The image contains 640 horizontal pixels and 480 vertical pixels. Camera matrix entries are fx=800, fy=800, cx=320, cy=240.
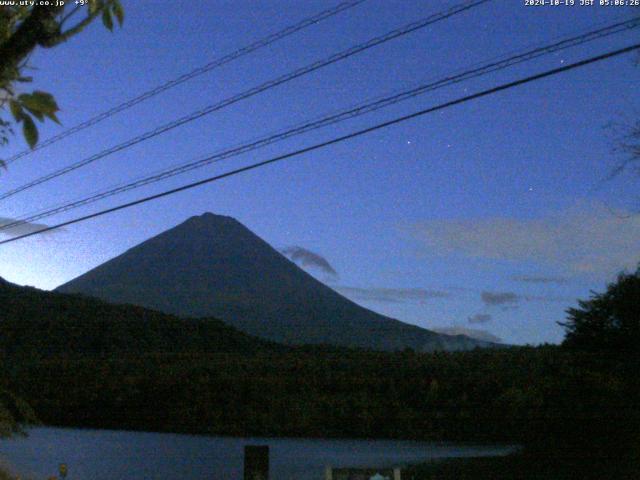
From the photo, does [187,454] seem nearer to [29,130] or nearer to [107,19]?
[107,19]

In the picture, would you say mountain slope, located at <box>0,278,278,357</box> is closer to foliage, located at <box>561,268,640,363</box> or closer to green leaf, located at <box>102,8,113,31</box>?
foliage, located at <box>561,268,640,363</box>

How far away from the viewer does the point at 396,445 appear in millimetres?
22516

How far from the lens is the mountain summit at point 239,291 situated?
198 ft

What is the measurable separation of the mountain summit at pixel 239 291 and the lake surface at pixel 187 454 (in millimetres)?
22024

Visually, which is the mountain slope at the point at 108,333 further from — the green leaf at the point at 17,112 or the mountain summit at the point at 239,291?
the green leaf at the point at 17,112

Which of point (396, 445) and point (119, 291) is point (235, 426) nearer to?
point (396, 445)

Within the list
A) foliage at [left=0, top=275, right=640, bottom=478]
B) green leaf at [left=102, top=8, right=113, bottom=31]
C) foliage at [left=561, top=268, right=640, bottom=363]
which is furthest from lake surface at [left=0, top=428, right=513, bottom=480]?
green leaf at [left=102, top=8, right=113, bottom=31]

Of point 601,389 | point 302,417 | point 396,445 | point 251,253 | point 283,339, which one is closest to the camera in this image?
point 601,389

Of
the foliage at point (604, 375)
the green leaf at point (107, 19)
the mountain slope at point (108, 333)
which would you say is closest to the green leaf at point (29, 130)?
the green leaf at point (107, 19)

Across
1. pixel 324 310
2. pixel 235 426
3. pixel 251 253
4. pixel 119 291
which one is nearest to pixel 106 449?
pixel 235 426

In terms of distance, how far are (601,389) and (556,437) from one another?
203 centimetres

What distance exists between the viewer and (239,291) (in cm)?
8731

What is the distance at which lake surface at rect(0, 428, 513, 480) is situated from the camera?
1612 centimetres

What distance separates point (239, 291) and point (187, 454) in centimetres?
6746
